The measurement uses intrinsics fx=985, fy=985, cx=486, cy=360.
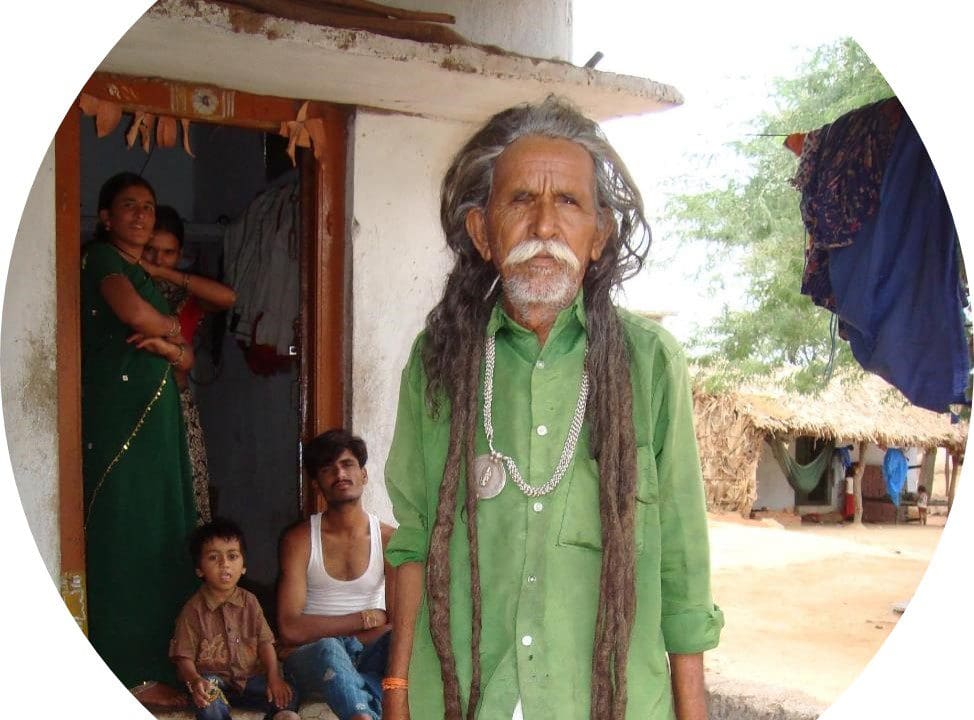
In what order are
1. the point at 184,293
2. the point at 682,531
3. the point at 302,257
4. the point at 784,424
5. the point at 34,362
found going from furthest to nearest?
the point at 784,424 < the point at 184,293 < the point at 302,257 < the point at 34,362 < the point at 682,531

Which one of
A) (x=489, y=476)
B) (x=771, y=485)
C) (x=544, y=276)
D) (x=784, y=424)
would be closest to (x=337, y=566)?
(x=489, y=476)

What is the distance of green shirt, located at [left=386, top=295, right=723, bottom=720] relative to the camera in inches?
75.1

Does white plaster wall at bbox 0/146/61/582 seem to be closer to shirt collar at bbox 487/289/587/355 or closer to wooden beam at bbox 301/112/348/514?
wooden beam at bbox 301/112/348/514

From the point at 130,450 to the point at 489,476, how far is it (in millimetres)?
2127

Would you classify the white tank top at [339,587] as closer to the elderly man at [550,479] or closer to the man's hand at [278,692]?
the man's hand at [278,692]

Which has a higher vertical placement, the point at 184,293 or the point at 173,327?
the point at 184,293

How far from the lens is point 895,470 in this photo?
16969 mm

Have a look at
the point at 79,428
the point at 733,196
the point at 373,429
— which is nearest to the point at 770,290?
the point at 733,196

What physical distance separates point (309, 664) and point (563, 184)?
196 cm

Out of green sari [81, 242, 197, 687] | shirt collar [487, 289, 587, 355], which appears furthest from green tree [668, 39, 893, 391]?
shirt collar [487, 289, 587, 355]

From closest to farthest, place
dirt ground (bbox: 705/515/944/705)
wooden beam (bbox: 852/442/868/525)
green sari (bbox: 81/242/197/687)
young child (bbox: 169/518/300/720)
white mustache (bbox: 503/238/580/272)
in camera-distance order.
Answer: white mustache (bbox: 503/238/580/272) → young child (bbox: 169/518/300/720) → green sari (bbox: 81/242/197/687) → dirt ground (bbox: 705/515/944/705) → wooden beam (bbox: 852/442/868/525)

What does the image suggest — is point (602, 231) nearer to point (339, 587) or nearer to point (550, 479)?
point (550, 479)

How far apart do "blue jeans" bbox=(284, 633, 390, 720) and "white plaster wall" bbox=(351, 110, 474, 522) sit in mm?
545

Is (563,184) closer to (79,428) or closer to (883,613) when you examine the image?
(79,428)
